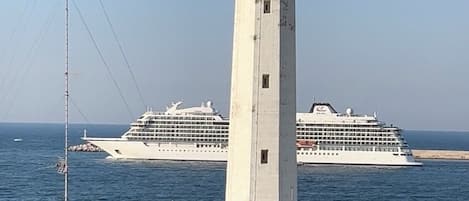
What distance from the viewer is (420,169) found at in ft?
338

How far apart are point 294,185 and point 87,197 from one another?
4335cm

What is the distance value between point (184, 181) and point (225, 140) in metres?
31.9

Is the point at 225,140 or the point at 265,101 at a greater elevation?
the point at 265,101

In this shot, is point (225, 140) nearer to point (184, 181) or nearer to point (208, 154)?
point (208, 154)

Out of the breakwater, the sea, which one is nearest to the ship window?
the sea

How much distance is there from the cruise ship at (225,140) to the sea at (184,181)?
129 inches

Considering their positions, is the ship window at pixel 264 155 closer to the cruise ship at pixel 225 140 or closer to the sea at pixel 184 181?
the sea at pixel 184 181

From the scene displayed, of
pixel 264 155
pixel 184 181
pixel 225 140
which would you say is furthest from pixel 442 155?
pixel 264 155

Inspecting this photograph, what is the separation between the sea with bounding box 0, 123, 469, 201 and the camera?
63500 millimetres

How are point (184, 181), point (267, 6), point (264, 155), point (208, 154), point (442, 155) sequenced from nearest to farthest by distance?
point (267, 6) < point (264, 155) < point (184, 181) < point (208, 154) < point (442, 155)

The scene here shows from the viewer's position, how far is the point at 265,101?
1947 centimetres

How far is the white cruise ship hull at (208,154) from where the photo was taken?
10425 cm

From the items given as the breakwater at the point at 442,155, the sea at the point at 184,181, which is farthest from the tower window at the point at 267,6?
the breakwater at the point at 442,155

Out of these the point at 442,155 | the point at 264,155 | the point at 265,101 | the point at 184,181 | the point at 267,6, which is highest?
the point at 267,6
